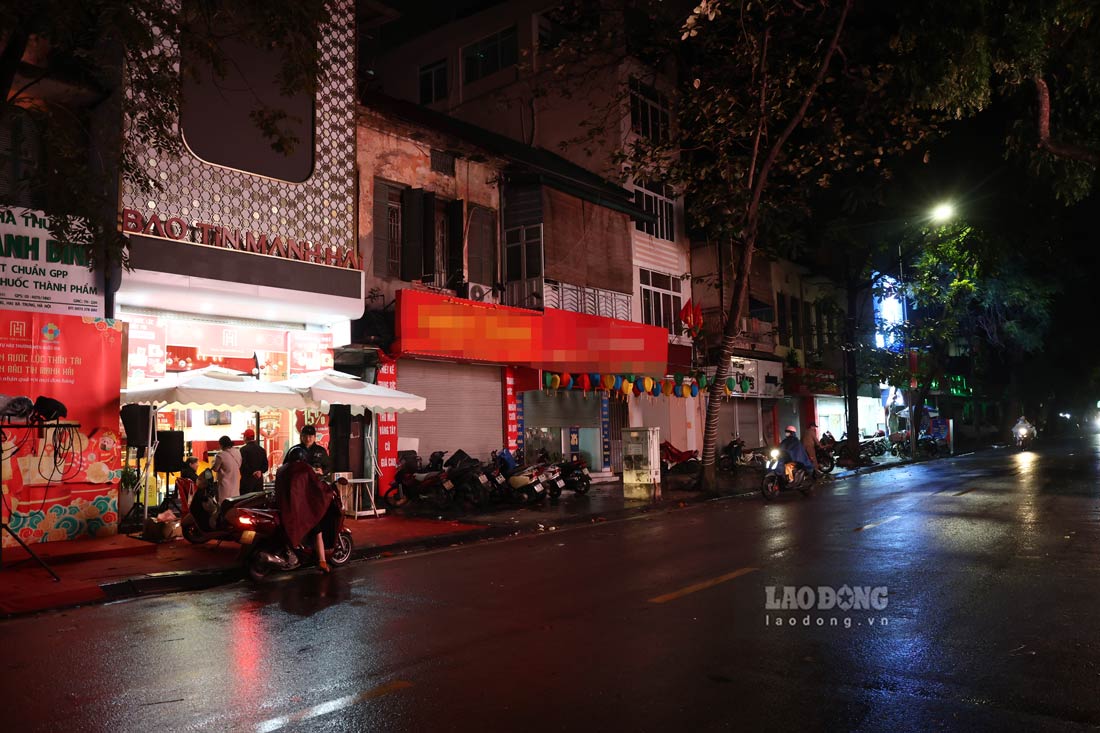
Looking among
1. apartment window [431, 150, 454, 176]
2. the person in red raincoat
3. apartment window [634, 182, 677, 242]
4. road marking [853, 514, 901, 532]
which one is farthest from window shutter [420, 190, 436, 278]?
road marking [853, 514, 901, 532]

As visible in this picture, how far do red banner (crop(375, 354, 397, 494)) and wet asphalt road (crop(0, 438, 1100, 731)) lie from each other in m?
6.74

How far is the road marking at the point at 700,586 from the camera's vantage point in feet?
24.3

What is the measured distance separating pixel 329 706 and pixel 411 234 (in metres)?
14.9

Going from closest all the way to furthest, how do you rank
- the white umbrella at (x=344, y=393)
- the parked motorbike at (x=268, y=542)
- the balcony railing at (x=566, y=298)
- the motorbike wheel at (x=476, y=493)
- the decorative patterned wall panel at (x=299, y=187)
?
the parked motorbike at (x=268, y=542), the white umbrella at (x=344, y=393), the decorative patterned wall panel at (x=299, y=187), the motorbike wheel at (x=476, y=493), the balcony railing at (x=566, y=298)

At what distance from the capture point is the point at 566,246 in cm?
2211

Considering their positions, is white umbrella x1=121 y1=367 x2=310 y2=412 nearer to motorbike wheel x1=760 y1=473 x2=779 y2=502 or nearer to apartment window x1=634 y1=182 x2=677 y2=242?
motorbike wheel x1=760 y1=473 x2=779 y2=502

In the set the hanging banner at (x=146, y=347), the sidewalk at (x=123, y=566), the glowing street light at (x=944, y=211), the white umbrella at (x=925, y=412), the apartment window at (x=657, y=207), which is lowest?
the sidewalk at (x=123, y=566)

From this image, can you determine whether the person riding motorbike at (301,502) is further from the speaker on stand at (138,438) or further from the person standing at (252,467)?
the speaker on stand at (138,438)

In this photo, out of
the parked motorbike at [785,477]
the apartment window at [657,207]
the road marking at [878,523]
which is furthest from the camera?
A: the apartment window at [657,207]

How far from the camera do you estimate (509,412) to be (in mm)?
21219

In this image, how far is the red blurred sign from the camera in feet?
57.4

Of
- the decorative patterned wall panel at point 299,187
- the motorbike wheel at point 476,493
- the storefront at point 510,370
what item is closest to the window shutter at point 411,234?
the storefront at point 510,370

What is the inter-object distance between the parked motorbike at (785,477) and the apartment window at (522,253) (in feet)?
25.6

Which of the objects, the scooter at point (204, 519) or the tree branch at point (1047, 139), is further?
the tree branch at point (1047, 139)
